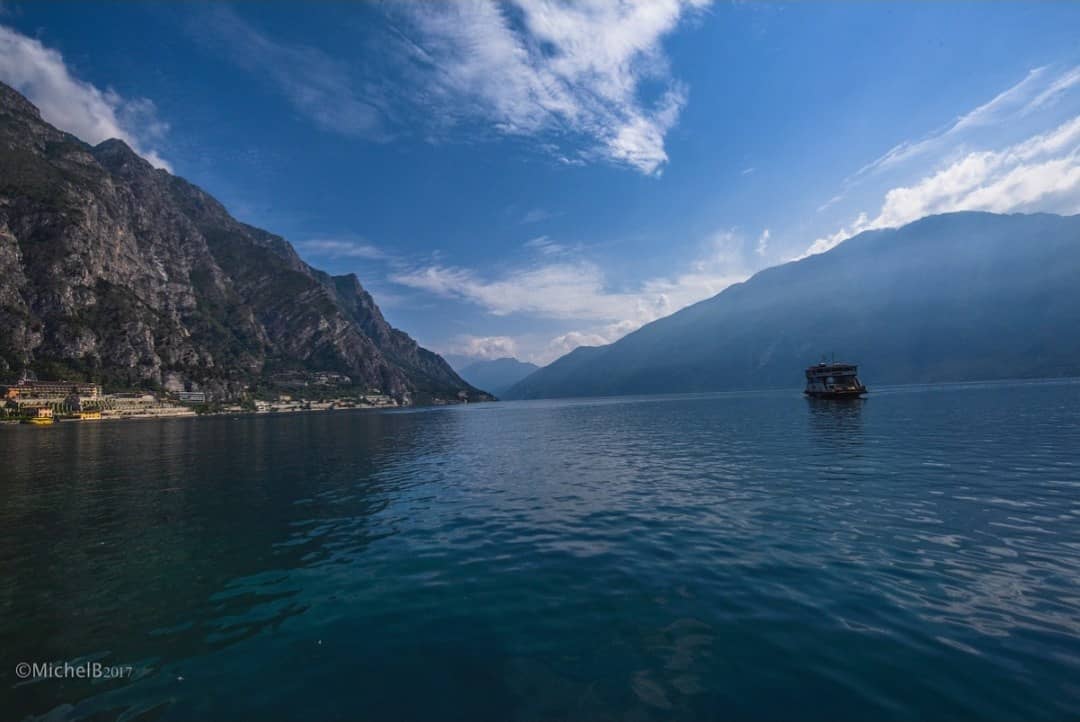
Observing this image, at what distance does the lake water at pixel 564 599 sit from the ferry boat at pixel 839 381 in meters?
89.6

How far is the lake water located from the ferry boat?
294 feet

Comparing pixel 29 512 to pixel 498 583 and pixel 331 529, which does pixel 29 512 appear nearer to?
pixel 331 529

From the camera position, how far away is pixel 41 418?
133875mm

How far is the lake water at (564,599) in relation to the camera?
8.27 metres

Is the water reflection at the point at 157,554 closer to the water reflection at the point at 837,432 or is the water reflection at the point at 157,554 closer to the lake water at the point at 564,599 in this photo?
the lake water at the point at 564,599

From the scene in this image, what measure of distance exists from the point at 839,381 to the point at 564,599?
432 feet

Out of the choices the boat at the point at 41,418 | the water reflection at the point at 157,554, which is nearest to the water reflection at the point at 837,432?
the water reflection at the point at 157,554

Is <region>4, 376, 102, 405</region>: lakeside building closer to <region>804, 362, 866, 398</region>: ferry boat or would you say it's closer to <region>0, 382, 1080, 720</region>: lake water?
<region>0, 382, 1080, 720</region>: lake water

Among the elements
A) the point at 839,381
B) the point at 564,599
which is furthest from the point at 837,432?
the point at 839,381

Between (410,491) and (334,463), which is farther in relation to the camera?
(334,463)

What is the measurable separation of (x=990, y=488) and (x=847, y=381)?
4187 inches

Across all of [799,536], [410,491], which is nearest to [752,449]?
[799,536]

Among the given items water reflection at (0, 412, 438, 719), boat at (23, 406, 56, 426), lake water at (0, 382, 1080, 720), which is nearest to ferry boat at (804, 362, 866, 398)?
lake water at (0, 382, 1080, 720)

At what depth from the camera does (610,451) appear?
1828 inches
